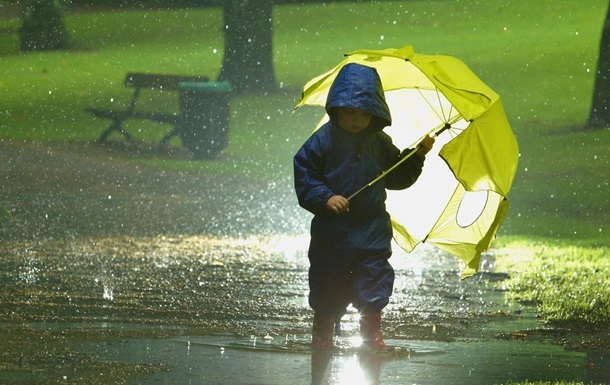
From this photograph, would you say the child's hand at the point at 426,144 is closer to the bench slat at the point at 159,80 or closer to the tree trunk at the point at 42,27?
the bench slat at the point at 159,80

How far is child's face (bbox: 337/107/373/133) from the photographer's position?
22.5 ft

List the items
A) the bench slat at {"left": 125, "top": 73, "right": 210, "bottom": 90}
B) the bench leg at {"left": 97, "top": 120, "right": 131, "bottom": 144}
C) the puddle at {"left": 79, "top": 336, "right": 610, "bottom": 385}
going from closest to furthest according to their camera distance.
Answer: the puddle at {"left": 79, "top": 336, "right": 610, "bottom": 385} → the bench leg at {"left": 97, "top": 120, "right": 131, "bottom": 144} → the bench slat at {"left": 125, "top": 73, "right": 210, "bottom": 90}

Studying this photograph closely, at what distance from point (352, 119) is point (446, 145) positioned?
19.2 inches

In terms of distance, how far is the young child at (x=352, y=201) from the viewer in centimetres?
684

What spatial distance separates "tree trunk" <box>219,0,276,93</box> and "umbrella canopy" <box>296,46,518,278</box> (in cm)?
894

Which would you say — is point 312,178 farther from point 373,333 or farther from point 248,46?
point 248,46

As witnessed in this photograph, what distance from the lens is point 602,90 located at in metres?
17.7

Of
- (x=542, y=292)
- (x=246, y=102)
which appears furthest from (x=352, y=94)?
(x=246, y=102)

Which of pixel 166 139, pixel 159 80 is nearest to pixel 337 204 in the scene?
pixel 166 139

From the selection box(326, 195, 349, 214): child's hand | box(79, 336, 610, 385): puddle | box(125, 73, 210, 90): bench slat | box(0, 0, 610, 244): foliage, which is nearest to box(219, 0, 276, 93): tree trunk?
box(0, 0, 610, 244): foliage

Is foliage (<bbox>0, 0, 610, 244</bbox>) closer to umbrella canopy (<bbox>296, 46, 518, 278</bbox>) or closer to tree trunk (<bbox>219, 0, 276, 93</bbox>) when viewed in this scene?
tree trunk (<bbox>219, 0, 276, 93</bbox>)

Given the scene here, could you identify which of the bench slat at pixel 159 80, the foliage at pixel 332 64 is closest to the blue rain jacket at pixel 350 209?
the foliage at pixel 332 64

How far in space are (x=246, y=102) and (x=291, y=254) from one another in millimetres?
6045

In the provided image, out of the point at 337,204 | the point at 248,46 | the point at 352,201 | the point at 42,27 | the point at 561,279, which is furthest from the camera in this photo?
the point at 248,46
